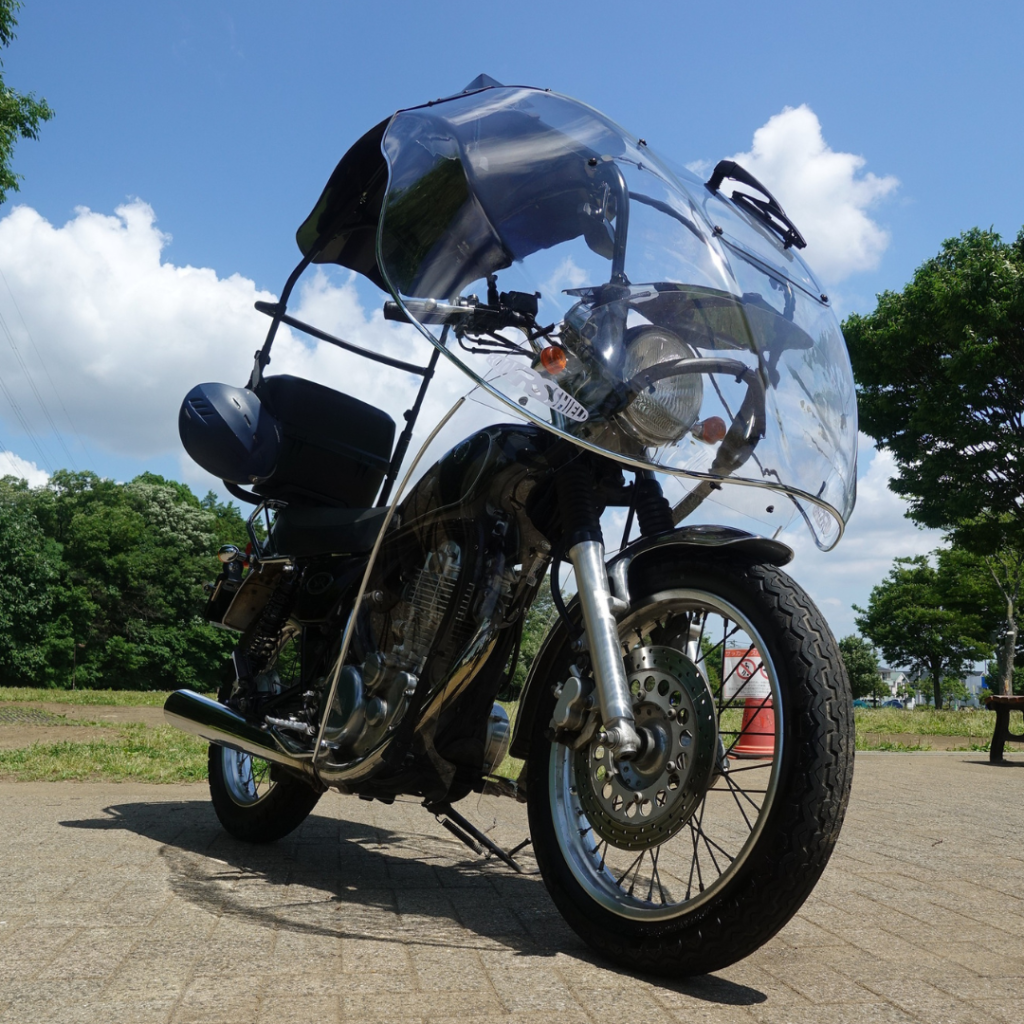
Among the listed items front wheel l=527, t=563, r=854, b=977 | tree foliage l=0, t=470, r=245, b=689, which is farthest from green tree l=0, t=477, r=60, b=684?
front wheel l=527, t=563, r=854, b=977

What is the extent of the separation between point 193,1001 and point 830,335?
2.18 meters

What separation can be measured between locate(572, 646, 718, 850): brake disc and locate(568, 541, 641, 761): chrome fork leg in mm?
56

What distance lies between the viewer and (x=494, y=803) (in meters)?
5.57

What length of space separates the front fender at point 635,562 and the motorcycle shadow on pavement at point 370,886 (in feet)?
1.61

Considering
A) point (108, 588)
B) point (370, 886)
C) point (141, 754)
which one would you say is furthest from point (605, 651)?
point (108, 588)

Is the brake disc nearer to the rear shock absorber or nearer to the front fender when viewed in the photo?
the front fender

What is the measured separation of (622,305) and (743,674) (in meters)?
0.93

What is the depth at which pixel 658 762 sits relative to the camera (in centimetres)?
243

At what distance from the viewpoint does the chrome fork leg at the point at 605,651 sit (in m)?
2.37

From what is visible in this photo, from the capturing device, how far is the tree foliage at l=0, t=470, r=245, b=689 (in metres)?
48.1

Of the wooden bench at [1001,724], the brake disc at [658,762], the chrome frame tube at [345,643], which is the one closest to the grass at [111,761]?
the chrome frame tube at [345,643]

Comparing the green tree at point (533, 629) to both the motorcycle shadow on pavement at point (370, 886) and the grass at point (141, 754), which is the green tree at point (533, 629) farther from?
the motorcycle shadow on pavement at point (370, 886)

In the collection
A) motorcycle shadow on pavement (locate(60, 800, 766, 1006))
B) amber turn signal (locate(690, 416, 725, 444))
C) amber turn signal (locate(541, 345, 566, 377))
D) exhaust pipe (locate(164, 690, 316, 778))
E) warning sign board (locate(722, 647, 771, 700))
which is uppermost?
amber turn signal (locate(541, 345, 566, 377))

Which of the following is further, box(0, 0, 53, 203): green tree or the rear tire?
box(0, 0, 53, 203): green tree
